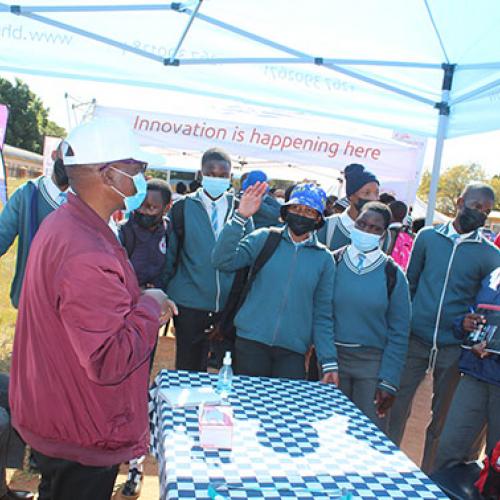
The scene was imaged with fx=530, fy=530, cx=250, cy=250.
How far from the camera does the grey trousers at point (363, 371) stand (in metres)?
3.07

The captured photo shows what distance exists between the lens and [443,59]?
4.64 m

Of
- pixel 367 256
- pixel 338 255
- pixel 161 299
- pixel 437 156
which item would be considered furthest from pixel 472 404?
pixel 437 156

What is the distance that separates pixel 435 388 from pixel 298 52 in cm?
302

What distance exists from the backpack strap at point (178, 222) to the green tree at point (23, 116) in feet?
158

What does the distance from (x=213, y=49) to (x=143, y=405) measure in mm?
3867

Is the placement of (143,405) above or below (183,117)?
below

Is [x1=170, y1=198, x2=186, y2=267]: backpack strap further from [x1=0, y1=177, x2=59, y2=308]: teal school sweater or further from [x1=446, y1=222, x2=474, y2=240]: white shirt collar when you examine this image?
[x1=446, y1=222, x2=474, y2=240]: white shirt collar

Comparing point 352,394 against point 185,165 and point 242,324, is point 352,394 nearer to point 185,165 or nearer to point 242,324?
point 242,324

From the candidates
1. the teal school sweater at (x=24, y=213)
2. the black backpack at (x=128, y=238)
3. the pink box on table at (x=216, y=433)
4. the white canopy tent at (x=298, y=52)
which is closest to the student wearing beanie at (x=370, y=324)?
the pink box on table at (x=216, y=433)

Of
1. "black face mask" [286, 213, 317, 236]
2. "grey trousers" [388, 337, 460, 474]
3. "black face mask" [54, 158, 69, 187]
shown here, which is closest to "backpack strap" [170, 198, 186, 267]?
"black face mask" [54, 158, 69, 187]

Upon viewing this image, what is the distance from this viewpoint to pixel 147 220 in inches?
149

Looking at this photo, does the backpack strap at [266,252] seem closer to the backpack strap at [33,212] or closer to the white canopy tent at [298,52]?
the backpack strap at [33,212]

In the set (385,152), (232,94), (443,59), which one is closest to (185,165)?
(385,152)

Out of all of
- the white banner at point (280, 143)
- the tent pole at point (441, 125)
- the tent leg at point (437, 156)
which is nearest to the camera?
the tent pole at point (441, 125)
